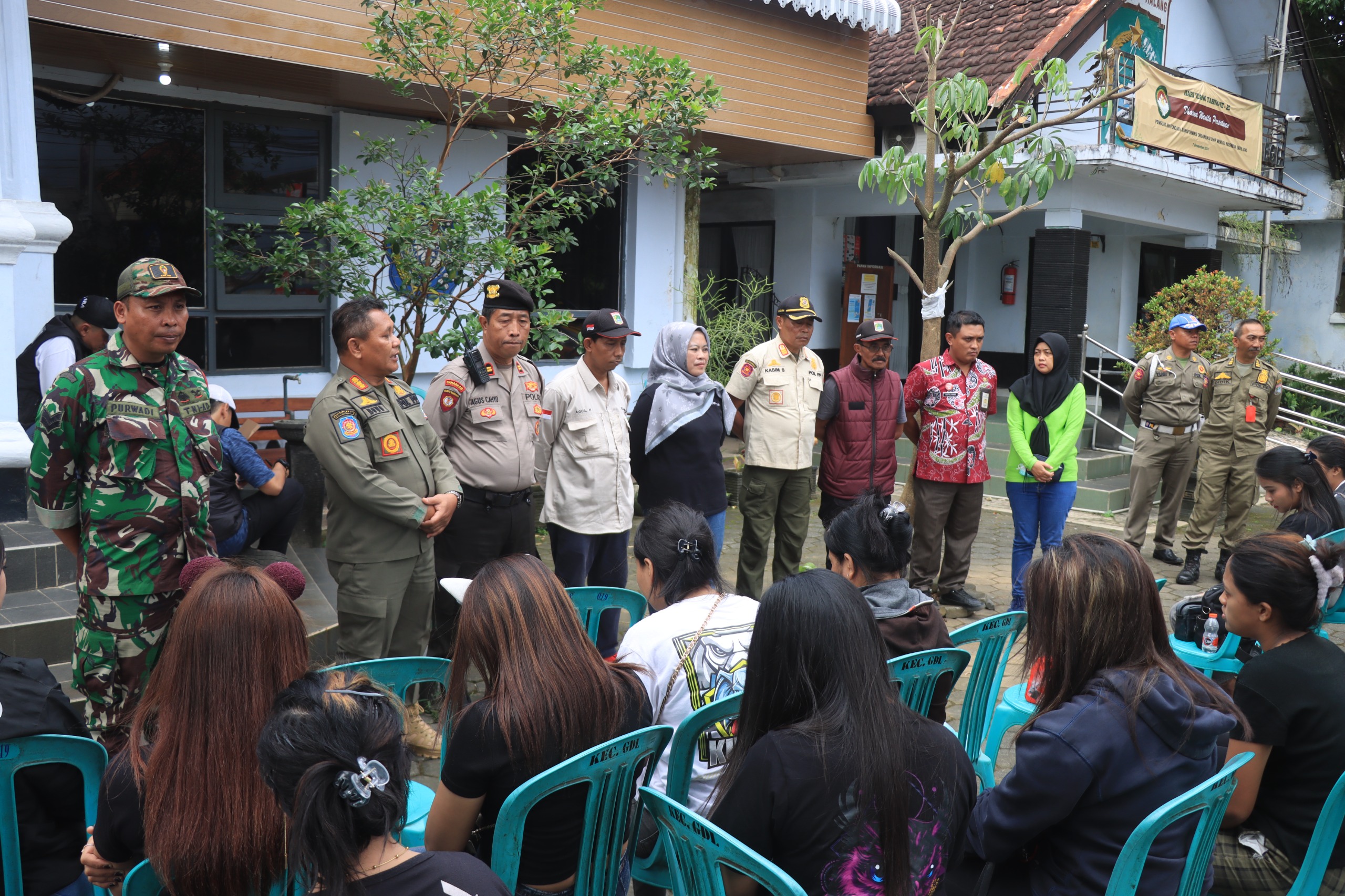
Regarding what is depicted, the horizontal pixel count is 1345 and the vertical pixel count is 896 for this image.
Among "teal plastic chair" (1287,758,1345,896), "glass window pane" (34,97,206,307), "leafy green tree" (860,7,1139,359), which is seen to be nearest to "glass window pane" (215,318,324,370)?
"glass window pane" (34,97,206,307)

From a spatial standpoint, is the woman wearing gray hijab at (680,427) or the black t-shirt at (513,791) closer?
the black t-shirt at (513,791)

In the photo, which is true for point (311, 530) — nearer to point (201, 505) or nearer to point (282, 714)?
point (201, 505)

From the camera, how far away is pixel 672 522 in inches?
121

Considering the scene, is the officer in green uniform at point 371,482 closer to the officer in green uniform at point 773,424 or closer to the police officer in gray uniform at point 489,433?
the police officer in gray uniform at point 489,433

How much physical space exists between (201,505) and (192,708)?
167 cm

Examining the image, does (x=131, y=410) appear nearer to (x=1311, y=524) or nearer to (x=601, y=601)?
(x=601, y=601)

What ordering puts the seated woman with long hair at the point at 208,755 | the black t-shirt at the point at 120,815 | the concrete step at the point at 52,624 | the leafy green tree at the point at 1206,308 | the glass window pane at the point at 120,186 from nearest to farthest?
the seated woman with long hair at the point at 208,755
the black t-shirt at the point at 120,815
the concrete step at the point at 52,624
the glass window pane at the point at 120,186
the leafy green tree at the point at 1206,308

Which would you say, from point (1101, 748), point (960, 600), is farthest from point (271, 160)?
point (1101, 748)

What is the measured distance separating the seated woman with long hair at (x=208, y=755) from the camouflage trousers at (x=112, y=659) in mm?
1356

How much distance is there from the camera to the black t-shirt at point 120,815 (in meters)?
2.00

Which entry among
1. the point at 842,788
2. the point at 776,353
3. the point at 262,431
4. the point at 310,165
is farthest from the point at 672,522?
the point at 310,165

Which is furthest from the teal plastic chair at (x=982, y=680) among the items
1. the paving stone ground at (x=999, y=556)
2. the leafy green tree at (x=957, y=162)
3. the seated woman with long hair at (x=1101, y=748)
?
the leafy green tree at (x=957, y=162)

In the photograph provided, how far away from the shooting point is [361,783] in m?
1.59

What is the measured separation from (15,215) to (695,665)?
3.72m
